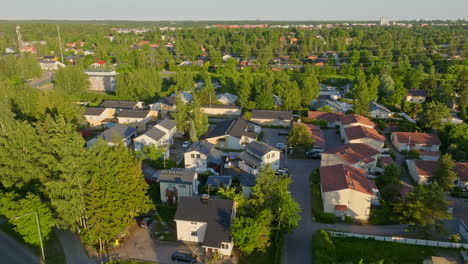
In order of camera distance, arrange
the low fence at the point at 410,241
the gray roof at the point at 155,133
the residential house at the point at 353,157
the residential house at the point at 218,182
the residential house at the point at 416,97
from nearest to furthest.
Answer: the low fence at the point at 410,241
the residential house at the point at 218,182
the residential house at the point at 353,157
the gray roof at the point at 155,133
the residential house at the point at 416,97

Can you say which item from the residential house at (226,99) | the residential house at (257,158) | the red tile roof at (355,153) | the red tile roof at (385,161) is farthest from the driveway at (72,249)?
the residential house at (226,99)

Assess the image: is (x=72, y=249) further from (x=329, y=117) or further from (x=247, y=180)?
(x=329, y=117)

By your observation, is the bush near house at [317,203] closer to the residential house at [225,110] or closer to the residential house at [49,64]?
the residential house at [225,110]

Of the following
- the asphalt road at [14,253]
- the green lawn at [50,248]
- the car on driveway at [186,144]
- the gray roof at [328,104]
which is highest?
the gray roof at [328,104]

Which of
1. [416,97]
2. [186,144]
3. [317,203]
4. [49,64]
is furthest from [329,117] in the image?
[49,64]

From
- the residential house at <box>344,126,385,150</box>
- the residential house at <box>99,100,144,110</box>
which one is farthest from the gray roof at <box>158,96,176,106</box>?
the residential house at <box>344,126,385,150</box>

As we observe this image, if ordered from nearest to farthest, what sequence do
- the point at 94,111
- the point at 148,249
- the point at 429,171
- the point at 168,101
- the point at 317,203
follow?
the point at 148,249
the point at 317,203
the point at 429,171
the point at 94,111
the point at 168,101
